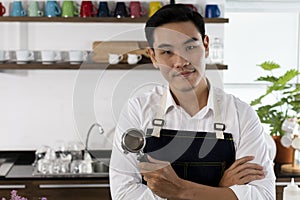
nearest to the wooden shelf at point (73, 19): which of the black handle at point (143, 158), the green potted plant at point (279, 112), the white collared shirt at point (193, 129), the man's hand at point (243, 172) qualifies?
the green potted plant at point (279, 112)

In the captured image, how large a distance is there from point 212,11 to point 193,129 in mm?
2040

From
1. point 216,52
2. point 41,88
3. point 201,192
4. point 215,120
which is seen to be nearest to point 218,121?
point 215,120

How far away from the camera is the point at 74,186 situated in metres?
3.50

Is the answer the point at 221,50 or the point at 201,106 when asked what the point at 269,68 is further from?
the point at 201,106

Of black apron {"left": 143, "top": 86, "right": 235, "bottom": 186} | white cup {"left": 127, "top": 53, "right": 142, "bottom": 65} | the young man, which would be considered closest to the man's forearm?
the young man

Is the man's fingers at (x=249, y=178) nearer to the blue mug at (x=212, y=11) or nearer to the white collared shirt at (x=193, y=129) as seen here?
the white collared shirt at (x=193, y=129)

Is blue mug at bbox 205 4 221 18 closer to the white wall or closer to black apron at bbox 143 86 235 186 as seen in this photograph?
the white wall

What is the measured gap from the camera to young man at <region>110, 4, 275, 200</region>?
71.5 inches

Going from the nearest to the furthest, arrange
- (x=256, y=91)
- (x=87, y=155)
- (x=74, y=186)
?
(x=74, y=186), (x=87, y=155), (x=256, y=91)

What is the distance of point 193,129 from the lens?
2.00 m

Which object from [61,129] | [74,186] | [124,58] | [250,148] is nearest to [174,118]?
[250,148]

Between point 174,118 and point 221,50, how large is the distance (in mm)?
2012

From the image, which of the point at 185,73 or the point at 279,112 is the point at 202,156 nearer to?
the point at 185,73

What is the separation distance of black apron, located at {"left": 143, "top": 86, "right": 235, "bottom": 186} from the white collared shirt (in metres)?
0.02
